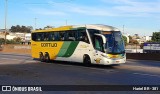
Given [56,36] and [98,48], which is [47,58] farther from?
[98,48]

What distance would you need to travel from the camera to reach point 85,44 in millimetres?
23375

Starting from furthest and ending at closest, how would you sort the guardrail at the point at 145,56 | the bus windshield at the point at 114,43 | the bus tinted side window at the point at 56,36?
the guardrail at the point at 145,56 → the bus tinted side window at the point at 56,36 → the bus windshield at the point at 114,43

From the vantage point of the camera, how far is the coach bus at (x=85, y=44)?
22016 millimetres

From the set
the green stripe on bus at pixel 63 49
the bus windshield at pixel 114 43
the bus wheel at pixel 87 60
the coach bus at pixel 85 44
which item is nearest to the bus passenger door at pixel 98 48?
the coach bus at pixel 85 44

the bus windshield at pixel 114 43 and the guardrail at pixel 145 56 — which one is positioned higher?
the bus windshield at pixel 114 43

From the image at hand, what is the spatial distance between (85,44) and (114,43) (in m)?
2.31

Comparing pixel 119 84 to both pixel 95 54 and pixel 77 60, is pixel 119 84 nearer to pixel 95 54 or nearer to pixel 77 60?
pixel 95 54

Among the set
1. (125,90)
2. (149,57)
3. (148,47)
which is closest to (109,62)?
(125,90)

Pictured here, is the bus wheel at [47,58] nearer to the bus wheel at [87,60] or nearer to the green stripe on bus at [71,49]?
the green stripe on bus at [71,49]

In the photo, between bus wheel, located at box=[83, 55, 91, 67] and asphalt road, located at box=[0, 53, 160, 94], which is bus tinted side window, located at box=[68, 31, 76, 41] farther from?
asphalt road, located at box=[0, 53, 160, 94]

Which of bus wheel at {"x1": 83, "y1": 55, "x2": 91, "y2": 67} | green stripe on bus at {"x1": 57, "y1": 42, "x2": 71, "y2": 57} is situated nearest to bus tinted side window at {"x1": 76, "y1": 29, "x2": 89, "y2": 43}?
bus wheel at {"x1": 83, "y1": 55, "x2": 91, "y2": 67}

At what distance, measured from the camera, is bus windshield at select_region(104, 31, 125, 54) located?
22.0m

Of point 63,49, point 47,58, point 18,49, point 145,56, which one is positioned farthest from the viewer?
point 18,49

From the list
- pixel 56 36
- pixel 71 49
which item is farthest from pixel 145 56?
pixel 71 49
